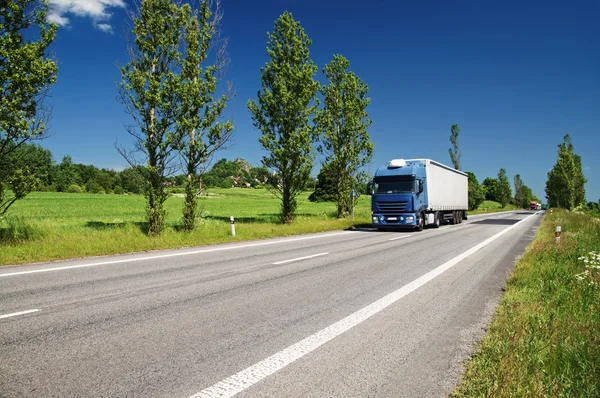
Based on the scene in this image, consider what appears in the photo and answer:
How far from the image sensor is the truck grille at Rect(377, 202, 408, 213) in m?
19.6

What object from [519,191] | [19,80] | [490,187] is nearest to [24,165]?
[19,80]

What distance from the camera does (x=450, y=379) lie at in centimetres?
311

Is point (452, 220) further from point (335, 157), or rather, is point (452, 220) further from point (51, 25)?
point (51, 25)

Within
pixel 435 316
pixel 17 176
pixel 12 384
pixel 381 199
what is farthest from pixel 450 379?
pixel 381 199

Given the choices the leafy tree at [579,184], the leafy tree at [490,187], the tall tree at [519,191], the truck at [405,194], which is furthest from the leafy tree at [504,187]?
the truck at [405,194]

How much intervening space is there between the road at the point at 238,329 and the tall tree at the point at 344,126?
1949cm

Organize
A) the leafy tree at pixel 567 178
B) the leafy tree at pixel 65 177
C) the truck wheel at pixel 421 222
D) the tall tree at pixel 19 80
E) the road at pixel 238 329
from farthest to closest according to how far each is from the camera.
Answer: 1. the leafy tree at pixel 65 177
2. the leafy tree at pixel 567 178
3. the truck wheel at pixel 421 222
4. the tall tree at pixel 19 80
5. the road at pixel 238 329

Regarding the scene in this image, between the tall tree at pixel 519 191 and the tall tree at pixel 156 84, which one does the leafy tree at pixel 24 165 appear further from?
the tall tree at pixel 519 191

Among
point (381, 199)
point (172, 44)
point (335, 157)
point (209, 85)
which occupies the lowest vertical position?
point (381, 199)

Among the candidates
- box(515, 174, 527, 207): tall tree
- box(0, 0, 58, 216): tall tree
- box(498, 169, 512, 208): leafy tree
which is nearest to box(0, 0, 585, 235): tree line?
box(0, 0, 58, 216): tall tree

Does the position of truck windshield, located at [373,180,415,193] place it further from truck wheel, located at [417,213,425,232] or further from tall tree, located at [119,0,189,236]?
tall tree, located at [119,0,189,236]

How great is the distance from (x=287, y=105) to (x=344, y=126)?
7.49 m

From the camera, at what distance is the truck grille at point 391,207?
1958cm

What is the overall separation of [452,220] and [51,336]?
91.7 feet
